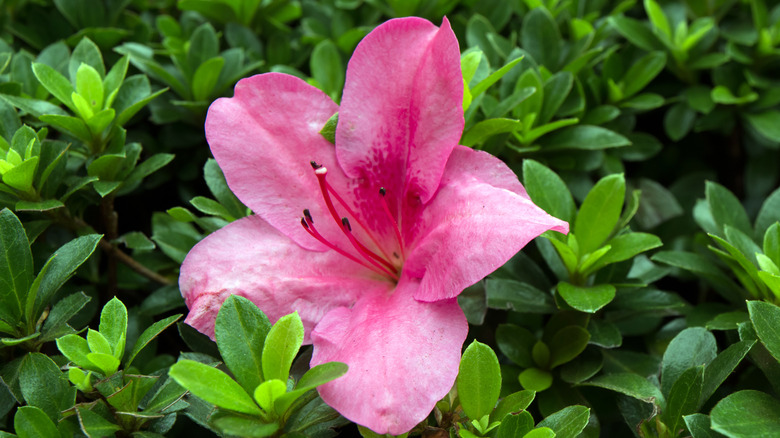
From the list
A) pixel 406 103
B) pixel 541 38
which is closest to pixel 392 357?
pixel 406 103

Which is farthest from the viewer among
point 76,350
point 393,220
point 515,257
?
point 515,257

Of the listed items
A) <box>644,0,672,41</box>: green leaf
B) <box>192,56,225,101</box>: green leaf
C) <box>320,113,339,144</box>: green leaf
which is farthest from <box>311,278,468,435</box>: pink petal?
<box>644,0,672,41</box>: green leaf

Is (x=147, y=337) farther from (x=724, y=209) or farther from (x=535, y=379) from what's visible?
(x=724, y=209)

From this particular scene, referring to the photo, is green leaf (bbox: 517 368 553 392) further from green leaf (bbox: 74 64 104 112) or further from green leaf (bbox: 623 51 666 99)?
green leaf (bbox: 74 64 104 112)

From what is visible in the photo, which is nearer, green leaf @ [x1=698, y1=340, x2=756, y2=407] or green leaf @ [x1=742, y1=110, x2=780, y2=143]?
green leaf @ [x1=698, y1=340, x2=756, y2=407]

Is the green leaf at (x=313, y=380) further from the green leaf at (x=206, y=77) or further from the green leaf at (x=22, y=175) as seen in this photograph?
the green leaf at (x=206, y=77)

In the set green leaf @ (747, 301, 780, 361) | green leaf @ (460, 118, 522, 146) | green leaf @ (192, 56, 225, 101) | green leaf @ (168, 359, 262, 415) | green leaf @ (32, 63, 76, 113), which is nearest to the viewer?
green leaf @ (168, 359, 262, 415)

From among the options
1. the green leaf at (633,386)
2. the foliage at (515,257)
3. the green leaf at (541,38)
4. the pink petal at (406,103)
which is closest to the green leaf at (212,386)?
the foliage at (515,257)
